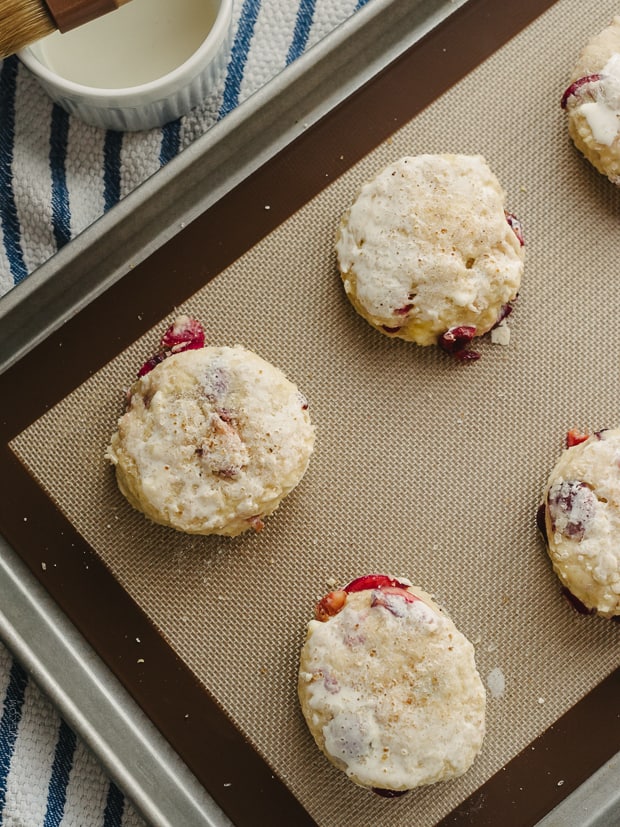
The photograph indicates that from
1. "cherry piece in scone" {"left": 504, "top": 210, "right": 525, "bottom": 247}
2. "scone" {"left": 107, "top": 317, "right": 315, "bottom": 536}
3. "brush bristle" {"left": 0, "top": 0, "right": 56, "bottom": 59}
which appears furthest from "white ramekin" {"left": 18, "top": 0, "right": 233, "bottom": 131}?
"cherry piece in scone" {"left": 504, "top": 210, "right": 525, "bottom": 247}

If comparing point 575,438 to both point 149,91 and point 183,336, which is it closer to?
point 183,336

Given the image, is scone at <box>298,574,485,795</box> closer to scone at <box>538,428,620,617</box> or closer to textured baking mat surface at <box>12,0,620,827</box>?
textured baking mat surface at <box>12,0,620,827</box>

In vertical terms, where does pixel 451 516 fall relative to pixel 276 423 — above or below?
below

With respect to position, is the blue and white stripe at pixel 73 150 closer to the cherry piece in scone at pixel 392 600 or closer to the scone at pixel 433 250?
the scone at pixel 433 250

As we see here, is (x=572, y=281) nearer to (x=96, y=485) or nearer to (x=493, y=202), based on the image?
(x=493, y=202)

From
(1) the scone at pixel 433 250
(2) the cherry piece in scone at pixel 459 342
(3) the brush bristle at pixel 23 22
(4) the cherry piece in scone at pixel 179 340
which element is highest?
(3) the brush bristle at pixel 23 22

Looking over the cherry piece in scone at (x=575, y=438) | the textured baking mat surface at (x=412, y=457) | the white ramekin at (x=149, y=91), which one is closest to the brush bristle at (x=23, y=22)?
the white ramekin at (x=149, y=91)

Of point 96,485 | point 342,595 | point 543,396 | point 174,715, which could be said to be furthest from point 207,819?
point 543,396
